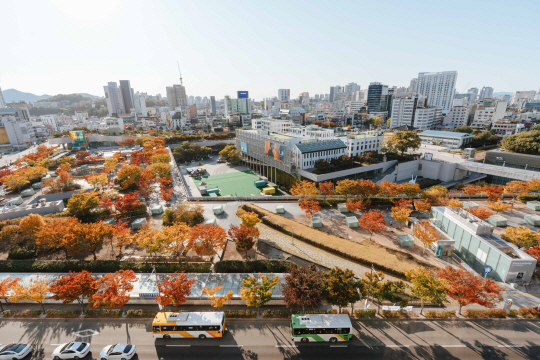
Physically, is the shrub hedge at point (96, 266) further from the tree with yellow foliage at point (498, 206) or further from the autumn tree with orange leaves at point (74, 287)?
the tree with yellow foliage at point (498, 206)

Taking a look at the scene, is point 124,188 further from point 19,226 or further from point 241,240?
point 241,240

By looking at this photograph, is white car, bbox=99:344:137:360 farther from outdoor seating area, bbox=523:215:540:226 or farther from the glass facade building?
outdoor seating area, bbox=523:215:540:226

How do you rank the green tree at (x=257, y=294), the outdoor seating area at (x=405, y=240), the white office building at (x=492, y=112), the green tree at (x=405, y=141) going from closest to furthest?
1. the green tree at (x=257, y=294)
2. the outdoor seating area at (x=405, y=240)
3. the green tree at (x=405, y=141)
4. the white office building at (x=492, y=112)

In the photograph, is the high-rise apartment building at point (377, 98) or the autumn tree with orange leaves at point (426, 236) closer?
the autumn tree with orange leaves at point (426, 236)

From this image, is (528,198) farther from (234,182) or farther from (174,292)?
(234,182)

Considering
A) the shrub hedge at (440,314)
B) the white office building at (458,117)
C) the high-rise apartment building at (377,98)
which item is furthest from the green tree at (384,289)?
the high-rise apartment building at (377,98)

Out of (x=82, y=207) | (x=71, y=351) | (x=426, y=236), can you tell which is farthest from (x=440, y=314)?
(x=82, y=207)

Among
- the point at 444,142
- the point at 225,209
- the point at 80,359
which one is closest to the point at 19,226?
the point at 80,359
